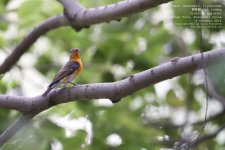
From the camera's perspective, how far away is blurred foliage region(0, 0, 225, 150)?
613cm

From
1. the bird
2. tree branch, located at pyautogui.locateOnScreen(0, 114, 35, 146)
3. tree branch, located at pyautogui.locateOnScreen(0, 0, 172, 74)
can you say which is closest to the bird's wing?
the bird

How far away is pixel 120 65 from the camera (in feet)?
24.6

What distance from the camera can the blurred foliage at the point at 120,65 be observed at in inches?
241

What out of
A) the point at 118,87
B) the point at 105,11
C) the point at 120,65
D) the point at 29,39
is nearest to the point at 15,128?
the point at 118,87

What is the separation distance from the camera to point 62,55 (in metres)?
9.05

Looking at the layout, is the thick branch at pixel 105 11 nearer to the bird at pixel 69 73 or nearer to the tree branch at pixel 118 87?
the bird at pixel 69 73

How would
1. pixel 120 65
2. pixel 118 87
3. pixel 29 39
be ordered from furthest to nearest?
pixel 120 65 → pixel 29 39 → pixel 118 87

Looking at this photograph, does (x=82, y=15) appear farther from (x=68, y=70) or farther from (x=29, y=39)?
(x=29, y=39)

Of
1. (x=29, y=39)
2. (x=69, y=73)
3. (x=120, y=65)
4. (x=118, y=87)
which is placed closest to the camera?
(x=118, y=87)

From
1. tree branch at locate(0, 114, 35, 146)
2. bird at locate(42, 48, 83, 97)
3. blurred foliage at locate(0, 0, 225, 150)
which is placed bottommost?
blurred foliage at locate(0, 0, 225, 150)

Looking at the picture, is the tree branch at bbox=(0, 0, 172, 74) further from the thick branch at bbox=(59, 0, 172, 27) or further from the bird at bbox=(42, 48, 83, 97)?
the bird at bbox=(42, 48, 83, 97)

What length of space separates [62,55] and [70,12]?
304 centimetres

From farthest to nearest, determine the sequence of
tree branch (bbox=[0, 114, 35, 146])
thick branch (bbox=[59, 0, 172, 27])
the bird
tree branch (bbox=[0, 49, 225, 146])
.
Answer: the bird → thick branch (bbox=[59, 0, 172, 27]) → tree branch (bbox=[0, 114, 35, 146]) → tree branch (bbox=[0, 49, 225, 146])

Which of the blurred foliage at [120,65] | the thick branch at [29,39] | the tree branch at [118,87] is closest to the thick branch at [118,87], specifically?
the tree branch at [118,87]
